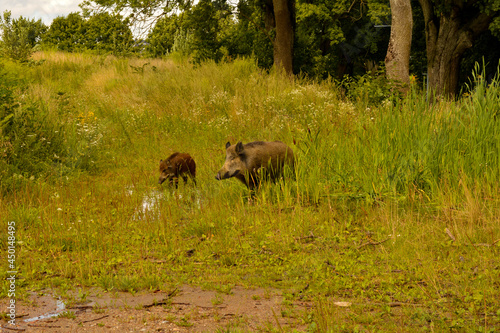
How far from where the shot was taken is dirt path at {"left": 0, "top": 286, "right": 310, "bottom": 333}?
4.02 metres

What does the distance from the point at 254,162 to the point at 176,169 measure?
2186mm

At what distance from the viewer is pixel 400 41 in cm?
1506

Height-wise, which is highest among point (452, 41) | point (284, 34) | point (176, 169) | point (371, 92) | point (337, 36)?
point (337, 36)

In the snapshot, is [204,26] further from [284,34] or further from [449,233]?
[449,233]

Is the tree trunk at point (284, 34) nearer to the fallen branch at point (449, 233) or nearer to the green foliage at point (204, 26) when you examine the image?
the green foliage at point (204, 26)

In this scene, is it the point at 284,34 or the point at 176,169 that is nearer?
the point at 176,169

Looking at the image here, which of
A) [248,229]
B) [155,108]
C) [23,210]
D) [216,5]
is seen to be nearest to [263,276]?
[248,229]

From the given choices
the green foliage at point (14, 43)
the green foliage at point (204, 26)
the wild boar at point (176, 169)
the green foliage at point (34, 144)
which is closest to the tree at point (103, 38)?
the green foliage at point (14, 43)

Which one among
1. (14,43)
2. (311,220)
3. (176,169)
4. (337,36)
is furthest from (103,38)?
(311,220)

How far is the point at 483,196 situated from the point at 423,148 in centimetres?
98

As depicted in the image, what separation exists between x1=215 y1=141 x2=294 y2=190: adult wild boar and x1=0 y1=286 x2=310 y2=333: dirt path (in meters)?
2.77

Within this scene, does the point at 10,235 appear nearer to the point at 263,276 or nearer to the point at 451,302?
the point at 263,276

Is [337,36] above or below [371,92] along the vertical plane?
above

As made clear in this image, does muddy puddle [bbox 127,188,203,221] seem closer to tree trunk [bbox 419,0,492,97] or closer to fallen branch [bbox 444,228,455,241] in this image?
fallen branch [bbox 444,228,455,241]
